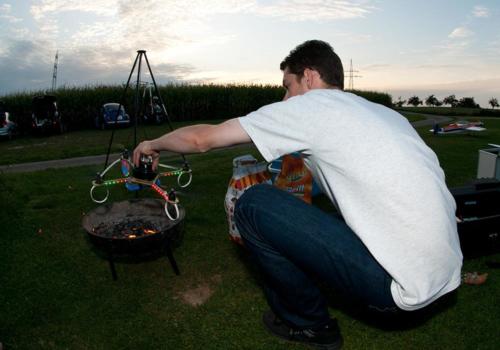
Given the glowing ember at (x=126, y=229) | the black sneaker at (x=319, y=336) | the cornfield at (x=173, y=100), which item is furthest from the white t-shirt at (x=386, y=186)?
the cornfield at (x=173, y=100)

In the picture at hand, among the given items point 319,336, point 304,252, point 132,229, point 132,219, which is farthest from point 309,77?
point 132,219

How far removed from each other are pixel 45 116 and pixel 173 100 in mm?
8077

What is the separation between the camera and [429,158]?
2234 mm

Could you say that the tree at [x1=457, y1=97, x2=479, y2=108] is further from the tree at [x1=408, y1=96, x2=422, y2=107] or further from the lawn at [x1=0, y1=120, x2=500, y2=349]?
the lawn at [x1=0, y1=120, x2=500, y2=349]

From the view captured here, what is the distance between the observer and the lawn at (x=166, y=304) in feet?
10.3

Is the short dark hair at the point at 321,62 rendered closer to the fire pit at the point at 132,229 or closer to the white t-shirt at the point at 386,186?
the white t-shirt at the point at 386,186

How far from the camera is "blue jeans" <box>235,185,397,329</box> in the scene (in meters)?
2.23

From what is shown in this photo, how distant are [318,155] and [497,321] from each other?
220 centimetres

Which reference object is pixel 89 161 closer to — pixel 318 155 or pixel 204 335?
pixel 204 335

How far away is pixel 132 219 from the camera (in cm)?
407

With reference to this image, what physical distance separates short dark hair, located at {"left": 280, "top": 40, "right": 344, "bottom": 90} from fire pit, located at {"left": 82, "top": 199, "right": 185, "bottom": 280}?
161 cm

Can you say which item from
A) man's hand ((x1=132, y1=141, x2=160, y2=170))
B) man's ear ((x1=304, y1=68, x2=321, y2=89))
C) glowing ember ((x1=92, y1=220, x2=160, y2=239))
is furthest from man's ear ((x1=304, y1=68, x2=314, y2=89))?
A: glowing ember ((x1=92, y1=220, x2=160, y2=239))

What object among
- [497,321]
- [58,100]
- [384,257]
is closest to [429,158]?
[384,257]

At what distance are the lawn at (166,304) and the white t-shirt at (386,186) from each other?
0.51m
